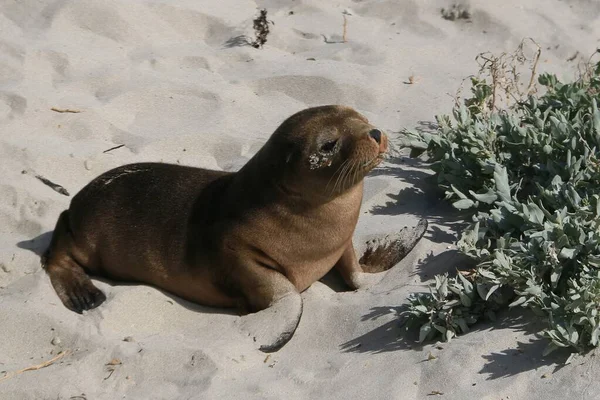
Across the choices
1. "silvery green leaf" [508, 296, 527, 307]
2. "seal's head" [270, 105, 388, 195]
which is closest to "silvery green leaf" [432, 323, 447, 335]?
"silvery green leaf" [508, 296, 527, 307]

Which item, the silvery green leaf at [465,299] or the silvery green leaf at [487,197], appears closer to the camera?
the silvery green leaf at [465,299]

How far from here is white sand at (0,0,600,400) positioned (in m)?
4.18

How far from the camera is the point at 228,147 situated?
6.39 meters

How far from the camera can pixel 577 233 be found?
426 cm

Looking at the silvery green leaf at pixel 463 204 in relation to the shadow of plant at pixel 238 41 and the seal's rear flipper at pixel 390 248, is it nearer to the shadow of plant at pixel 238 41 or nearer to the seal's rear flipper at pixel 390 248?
the seal's rear flipper at pixel 390 248

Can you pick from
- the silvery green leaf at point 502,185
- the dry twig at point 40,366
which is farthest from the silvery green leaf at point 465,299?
the dry twig at point 40,366

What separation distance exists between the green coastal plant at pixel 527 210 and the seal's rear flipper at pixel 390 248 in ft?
0.86

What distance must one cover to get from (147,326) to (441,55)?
12.1 feet

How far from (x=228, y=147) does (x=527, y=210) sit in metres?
2.36

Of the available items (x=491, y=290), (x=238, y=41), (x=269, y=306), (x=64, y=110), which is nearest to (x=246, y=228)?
(x=269, y=306)

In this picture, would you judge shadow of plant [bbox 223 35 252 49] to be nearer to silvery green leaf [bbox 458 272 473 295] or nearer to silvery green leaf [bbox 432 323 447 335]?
silvery green leaf [bbox 458 272 473 295]

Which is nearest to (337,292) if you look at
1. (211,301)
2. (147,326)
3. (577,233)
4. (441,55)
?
(211,301)

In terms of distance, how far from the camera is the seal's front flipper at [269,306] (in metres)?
4.58

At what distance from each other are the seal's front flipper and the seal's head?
458 millimetres
